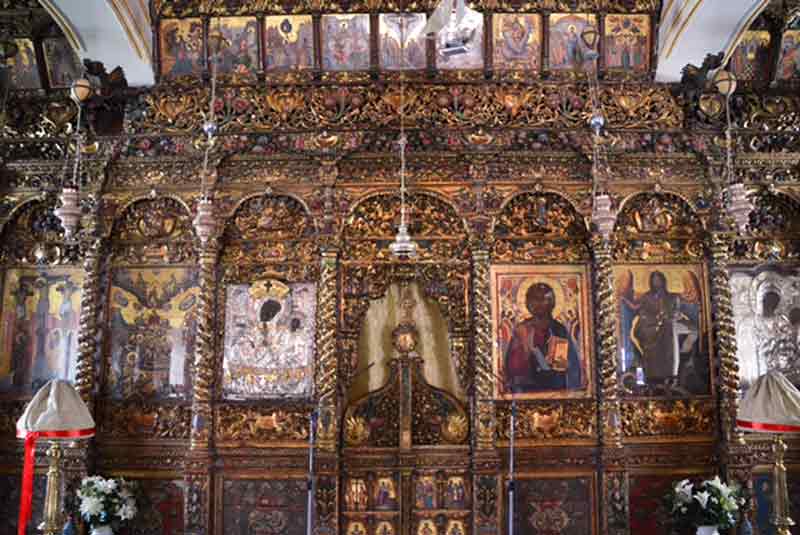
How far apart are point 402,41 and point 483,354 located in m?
4.08

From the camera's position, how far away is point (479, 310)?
800 centimetres

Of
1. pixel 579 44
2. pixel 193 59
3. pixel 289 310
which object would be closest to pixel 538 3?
pixel 579 44

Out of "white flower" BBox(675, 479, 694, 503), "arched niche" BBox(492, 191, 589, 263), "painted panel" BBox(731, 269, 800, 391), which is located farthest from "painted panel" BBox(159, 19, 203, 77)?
"white flower" BBox(675, 479, 694, 503)

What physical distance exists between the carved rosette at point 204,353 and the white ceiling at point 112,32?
2484 mm

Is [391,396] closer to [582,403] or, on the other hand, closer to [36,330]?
[582,403]

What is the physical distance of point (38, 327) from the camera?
8547mm

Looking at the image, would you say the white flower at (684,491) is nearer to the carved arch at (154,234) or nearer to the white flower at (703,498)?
the white flower at (703,498)

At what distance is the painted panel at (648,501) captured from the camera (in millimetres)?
7852

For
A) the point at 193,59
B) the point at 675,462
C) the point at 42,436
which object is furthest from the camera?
the point at 193,59

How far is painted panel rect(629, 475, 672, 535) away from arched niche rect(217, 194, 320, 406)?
4.16 m

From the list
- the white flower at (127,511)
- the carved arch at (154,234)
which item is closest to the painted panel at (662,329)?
the carved arch at (154,234)

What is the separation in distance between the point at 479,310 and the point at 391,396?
4.97 ft

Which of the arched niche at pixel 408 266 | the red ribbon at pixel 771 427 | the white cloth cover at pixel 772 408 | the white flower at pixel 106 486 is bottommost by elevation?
the white flower at pixel 106 486

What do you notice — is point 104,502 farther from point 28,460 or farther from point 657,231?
point 657,231
